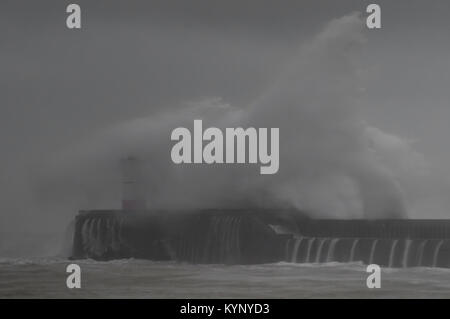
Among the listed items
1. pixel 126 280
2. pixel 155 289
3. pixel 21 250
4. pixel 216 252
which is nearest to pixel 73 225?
pixel 21 250

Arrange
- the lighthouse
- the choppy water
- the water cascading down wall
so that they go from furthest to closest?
1. the lighthouse
2. the water cascading down wall
3. the choppy water

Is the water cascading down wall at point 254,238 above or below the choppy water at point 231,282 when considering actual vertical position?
above

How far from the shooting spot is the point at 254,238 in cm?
3209

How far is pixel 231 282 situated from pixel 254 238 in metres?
5.96

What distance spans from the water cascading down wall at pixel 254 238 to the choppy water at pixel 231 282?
53 cm

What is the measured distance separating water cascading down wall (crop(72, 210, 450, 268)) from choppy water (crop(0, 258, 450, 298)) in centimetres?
53

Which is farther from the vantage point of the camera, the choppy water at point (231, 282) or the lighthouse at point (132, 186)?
the lighthouse at point (132, 186)

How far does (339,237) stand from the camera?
100ft

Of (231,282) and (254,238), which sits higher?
(254,238)

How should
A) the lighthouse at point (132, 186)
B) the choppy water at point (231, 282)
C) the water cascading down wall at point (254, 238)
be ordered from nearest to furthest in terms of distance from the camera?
the choppy water at point (231, 282), the water cascading down wall at point (254, 238), the lighthouse at point (132, 186)

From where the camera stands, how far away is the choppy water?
23609 mm

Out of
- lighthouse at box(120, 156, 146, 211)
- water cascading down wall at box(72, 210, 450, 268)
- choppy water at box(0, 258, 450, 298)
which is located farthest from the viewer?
lighthouse at box(120, 156, 146, 211)

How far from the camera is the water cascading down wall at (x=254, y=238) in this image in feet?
91.9

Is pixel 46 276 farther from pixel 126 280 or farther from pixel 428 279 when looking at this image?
pixel 428 279
